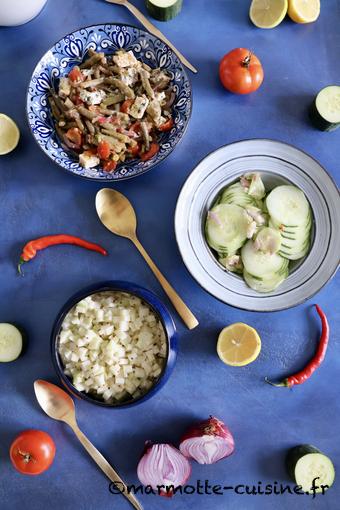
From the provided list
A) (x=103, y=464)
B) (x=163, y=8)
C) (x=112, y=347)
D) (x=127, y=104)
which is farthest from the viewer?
(x=163, y=8)

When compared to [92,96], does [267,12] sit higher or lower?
higher

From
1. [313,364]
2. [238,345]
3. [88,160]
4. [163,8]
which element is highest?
[163,8]

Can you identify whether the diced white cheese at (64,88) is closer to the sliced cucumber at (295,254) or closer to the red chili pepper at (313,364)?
the sliced cucumber at (295,254)

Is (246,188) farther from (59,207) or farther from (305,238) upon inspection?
(59,207)

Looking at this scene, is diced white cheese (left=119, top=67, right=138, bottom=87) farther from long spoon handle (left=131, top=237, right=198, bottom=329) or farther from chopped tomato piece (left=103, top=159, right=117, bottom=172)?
long spoon handle (left=131, top=237, right=198, bottom=329)

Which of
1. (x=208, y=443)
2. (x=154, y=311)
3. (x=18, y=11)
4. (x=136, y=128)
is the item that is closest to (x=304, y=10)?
(x=136, y=128)

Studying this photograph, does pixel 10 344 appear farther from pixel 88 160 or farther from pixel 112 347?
pixel 88 160

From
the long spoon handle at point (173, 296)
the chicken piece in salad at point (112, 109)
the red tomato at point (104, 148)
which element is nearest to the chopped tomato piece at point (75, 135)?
the chicken piece in salad at point (112, 109)
